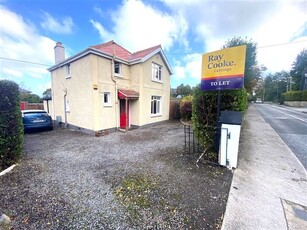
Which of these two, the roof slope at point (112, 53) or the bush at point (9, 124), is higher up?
the roof slope at point (112, 53)

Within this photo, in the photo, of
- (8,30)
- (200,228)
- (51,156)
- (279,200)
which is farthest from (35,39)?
(279,200)

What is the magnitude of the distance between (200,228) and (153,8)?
34.5ft

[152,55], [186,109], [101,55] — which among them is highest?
[152,55]

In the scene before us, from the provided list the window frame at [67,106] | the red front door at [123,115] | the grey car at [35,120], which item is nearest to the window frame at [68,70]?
the window frame at [67,106]

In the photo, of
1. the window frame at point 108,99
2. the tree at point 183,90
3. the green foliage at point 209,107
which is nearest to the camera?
the green foliage at point 209,107

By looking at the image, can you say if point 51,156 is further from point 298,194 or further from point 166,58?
point 166,58

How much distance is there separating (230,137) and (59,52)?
1387 centimetres

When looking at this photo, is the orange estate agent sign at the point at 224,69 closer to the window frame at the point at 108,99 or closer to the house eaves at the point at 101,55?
the house eaves at the point at 101,55

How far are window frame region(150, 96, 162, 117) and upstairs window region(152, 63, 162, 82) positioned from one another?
67.4 inches

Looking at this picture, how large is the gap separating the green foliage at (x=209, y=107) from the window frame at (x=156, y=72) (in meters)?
7.47

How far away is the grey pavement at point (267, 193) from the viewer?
2393 mm

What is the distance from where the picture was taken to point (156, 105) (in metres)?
13.4

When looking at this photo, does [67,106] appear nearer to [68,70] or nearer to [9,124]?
[68,70]

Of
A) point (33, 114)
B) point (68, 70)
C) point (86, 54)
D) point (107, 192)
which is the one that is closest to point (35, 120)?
point (33, 114)
